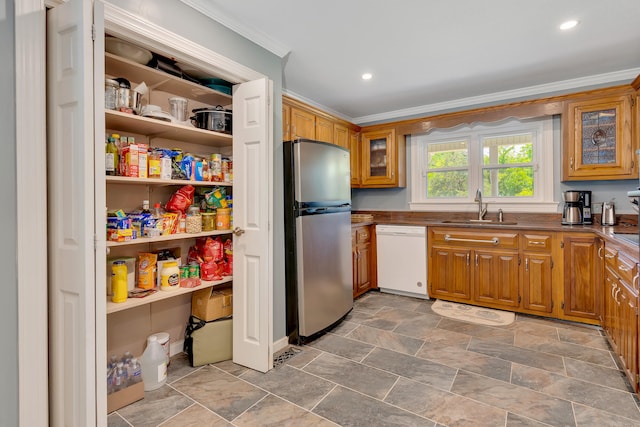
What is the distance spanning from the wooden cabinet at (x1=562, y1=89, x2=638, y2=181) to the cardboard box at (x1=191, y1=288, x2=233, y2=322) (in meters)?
3.51

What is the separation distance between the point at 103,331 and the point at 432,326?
8.74ft

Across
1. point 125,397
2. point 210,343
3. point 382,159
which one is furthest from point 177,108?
point 382,159

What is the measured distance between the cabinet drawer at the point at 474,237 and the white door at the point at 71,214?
10.9 feet

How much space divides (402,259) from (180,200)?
8.86ft

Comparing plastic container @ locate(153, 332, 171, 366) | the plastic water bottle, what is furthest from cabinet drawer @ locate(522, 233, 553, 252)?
the plastic water bottle

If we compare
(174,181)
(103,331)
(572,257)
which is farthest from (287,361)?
(572,257)

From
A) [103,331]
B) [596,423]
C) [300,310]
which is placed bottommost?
[596,423]

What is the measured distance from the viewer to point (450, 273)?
370 cm

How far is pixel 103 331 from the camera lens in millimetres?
1462

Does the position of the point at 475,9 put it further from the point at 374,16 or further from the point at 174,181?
the point at 174,181

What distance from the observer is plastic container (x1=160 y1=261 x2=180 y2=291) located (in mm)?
2182

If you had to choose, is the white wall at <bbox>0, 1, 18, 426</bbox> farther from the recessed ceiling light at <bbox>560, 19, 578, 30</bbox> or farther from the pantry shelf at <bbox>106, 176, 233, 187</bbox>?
the recessed ceiling light at <bbox>560, 19, 578, 30</bbox>

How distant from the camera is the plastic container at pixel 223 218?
8.03 ft

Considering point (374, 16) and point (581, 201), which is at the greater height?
point (374, 16)
